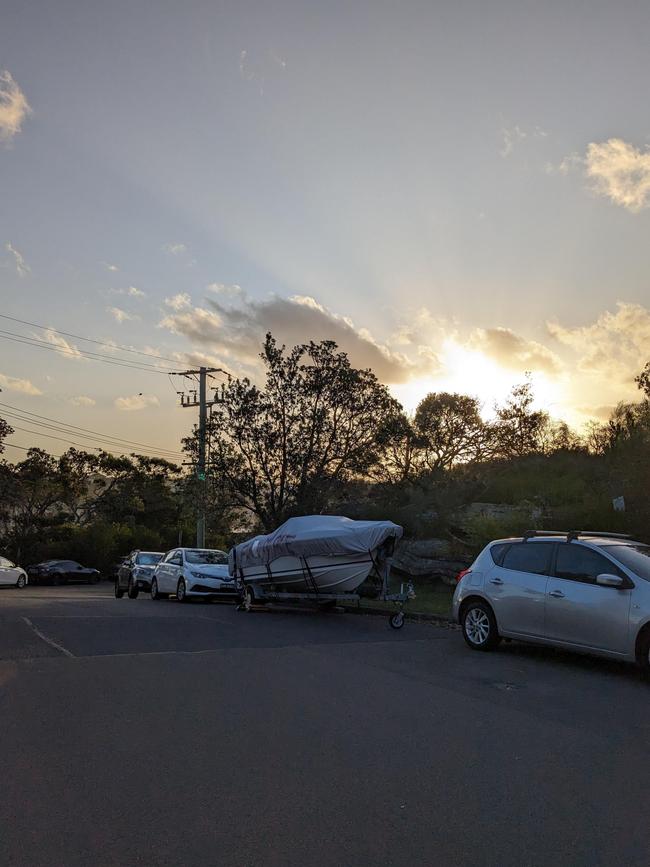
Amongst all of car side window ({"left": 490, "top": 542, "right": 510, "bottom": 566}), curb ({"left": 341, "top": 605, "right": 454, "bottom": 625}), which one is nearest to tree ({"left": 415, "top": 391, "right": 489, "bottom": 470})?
curb ({"left": 341, "top": 605, "right": 454, "bottom": 625})

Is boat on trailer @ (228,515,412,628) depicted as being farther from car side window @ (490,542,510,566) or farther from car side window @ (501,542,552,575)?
car side window @ (501,542,552,575)

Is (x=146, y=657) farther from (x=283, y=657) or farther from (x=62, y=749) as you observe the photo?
(x=62, y=749)

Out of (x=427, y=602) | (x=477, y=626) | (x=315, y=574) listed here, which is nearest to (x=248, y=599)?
(x=315, y=574)

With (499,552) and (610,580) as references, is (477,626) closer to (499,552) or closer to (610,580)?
(499,552)

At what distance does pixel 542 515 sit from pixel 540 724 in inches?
596

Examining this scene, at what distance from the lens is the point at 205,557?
2248 cm

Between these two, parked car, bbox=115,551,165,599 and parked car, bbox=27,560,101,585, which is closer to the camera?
parked car, bbox=115,551,165,599

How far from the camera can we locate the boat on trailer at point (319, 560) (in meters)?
15.2

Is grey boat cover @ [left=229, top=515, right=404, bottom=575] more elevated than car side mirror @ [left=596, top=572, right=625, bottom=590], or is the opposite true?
grey boat cover @ [left=229, top=515, right=404, bottom=575]

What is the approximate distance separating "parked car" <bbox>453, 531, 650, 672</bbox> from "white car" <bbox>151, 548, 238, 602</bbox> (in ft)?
34.8

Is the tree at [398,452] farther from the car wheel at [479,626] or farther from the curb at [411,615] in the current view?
the car wheel at [479,626]

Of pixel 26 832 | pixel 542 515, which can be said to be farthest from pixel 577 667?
pixel 542 515

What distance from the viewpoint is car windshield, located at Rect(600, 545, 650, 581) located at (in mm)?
9203

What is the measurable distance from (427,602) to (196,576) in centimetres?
684
